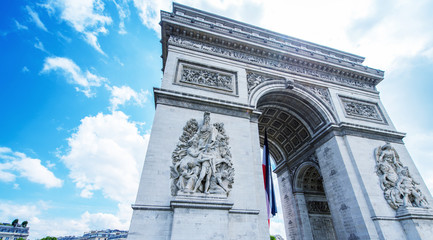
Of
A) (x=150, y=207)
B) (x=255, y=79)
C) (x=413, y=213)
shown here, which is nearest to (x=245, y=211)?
(x=150, y=207)

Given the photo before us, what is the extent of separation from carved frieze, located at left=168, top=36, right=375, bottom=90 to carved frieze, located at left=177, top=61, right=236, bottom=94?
1.26 meters

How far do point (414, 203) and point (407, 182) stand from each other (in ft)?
2.88

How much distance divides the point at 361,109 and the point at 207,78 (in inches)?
368

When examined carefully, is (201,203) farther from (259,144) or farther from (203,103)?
(203,103)

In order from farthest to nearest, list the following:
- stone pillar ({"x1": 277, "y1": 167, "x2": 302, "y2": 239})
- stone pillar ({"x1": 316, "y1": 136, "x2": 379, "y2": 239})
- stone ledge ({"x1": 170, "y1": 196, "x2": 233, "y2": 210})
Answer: stone pillar ({"x1": 277, "y1": 167, "x2": 302, "y2": 239}) < stone pillar ({"x1": 316, "y1": 136, "x2": 379, "y2": 239}) < stone ledge ({"x1": 170, "y1": 196, "x2": 233, "y2": 210})

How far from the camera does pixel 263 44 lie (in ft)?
39.4

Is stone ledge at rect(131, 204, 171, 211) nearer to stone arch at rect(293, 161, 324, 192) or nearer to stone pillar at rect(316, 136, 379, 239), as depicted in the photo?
stone pillar at rect(316, 136, 379, 239)

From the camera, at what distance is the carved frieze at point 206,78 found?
31.7ft

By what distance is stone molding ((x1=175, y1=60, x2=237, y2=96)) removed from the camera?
9625mm

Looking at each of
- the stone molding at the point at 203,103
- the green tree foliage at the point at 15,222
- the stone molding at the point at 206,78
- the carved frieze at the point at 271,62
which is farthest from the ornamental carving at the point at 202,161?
the green tree foliage at the point at 15,222

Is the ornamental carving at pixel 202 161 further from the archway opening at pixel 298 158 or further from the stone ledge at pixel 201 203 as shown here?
the archway opening at pixel 298 158

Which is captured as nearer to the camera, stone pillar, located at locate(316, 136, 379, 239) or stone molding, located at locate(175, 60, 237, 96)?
stone pillar, located at locate(316, 136, 379, 239)

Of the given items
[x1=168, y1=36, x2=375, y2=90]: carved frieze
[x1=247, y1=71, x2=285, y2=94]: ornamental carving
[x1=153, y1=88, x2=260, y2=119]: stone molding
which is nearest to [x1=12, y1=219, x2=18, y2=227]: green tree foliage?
[x1=153, y1=88, x2=260, y2=119]: stone molding

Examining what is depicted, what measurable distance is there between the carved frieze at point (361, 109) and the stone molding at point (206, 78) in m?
6.89
